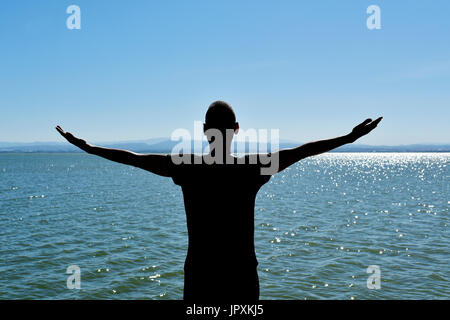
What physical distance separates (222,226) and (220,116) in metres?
0.79

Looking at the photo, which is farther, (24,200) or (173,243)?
(24,200)

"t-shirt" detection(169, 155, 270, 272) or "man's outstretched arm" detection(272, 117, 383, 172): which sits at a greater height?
"man's outstretched arm" detection(272, 117, 383, 172)

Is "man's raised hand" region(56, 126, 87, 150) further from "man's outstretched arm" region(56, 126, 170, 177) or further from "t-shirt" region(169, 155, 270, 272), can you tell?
"t-shirt" region(169, 155, 270, 272)

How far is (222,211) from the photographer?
2.74 m

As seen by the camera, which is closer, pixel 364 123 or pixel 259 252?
pixel 364 123

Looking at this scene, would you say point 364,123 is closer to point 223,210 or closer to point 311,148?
point 311,148

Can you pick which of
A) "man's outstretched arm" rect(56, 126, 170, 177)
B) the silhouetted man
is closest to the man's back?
the silhouetted man

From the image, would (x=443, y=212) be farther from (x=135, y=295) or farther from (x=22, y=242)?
(x=22, y=242)

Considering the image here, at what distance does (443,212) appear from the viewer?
102 ft

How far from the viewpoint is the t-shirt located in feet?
9.01

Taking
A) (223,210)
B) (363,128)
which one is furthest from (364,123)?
(223,210)

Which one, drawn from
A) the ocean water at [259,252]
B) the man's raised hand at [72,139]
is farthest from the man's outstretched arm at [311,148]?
the ocean water at [259,252]
